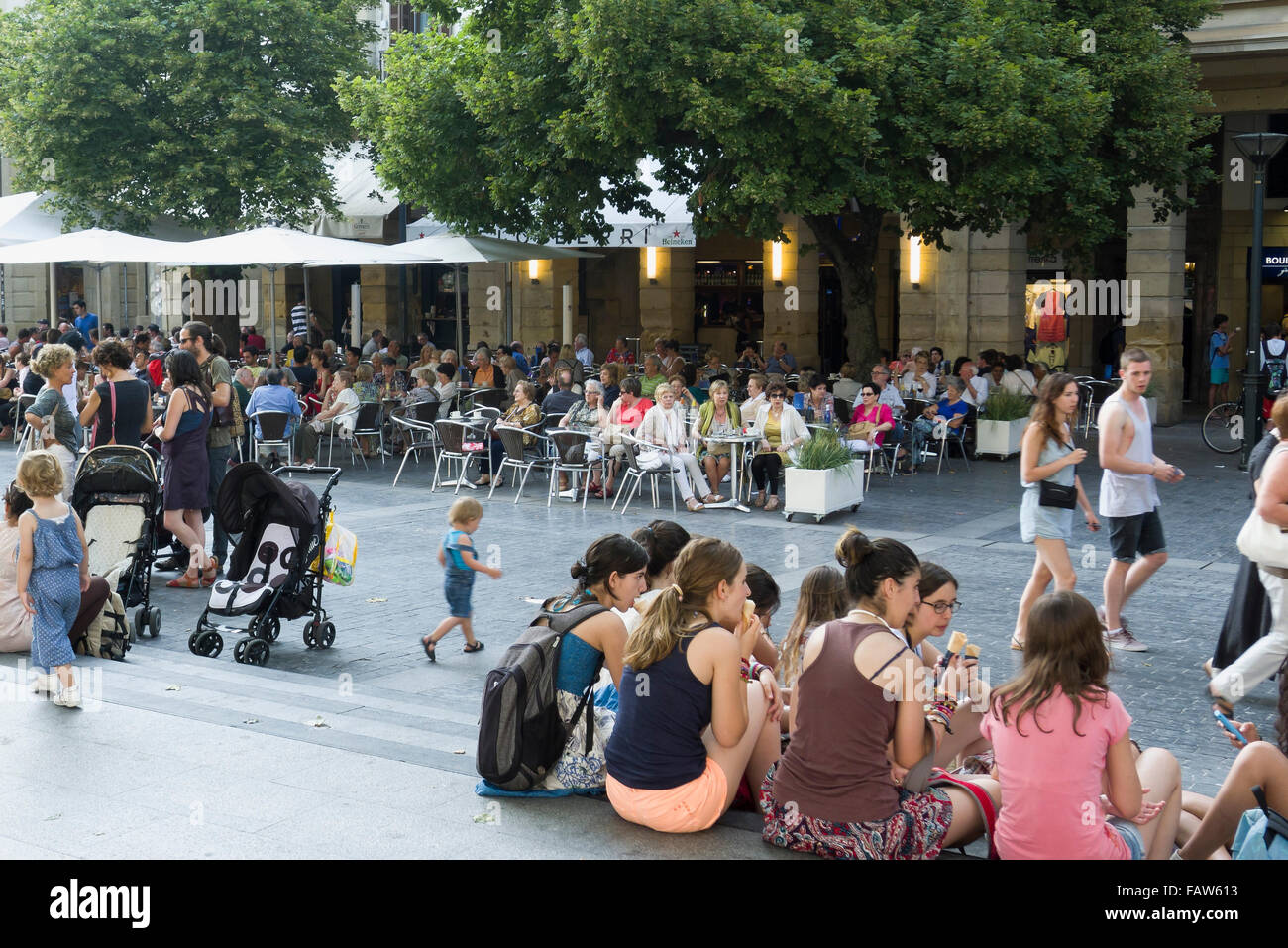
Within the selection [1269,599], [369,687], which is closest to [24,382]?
[369,687]

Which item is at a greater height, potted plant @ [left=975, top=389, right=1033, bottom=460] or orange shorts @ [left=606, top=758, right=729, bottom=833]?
potted plant @ [left=975, top=389, right=1033, bottom=460]

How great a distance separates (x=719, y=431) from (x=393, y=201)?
44.7 ft

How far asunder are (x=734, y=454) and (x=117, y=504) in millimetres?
7020

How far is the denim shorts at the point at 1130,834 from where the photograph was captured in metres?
4.66

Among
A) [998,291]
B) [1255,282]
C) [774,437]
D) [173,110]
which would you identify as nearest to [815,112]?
[774,437]

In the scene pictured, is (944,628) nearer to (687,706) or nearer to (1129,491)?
(687,706)

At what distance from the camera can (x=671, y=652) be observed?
16.6ft

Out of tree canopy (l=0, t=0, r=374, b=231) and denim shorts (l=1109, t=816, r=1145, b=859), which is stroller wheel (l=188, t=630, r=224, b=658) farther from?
tree canopy (l=0, t=0, r=374, b=231)

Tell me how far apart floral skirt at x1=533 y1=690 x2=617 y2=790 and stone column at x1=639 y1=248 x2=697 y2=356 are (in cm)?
2242

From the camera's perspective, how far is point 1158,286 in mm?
22375

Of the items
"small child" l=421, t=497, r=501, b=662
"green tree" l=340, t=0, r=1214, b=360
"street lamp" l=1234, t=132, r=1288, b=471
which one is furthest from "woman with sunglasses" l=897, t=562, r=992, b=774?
"street lamp" l=1234, t=132, r=1288, b=471

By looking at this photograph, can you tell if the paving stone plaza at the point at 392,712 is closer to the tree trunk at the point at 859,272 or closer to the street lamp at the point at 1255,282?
the street lamp at the point at 1255,282

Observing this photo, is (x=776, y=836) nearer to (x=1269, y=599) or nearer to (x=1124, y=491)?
(x=1269, y=599)

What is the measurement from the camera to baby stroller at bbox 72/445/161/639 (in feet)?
31.2
